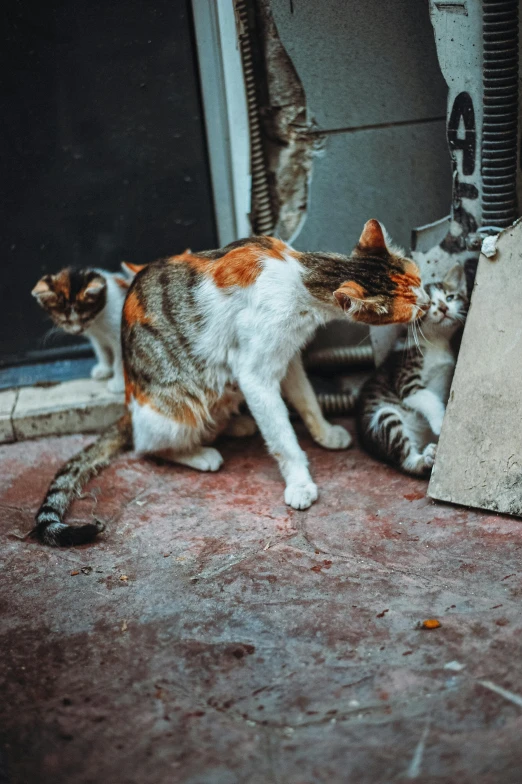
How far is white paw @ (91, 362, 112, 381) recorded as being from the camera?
14.4 feet

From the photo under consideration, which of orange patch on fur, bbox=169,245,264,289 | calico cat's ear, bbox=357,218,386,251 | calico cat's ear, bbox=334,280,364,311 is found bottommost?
calico cat's ear, bbox=334,280,364,311

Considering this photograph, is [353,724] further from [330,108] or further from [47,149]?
[47,149]

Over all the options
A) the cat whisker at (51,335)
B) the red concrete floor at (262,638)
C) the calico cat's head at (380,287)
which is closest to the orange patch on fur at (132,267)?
the cat whisker at (51,335)

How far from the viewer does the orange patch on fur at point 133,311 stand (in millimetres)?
3650

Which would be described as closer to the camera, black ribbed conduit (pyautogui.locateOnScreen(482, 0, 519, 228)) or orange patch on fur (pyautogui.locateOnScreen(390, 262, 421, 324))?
black ribbed conduit (pyautogui.locateOnScreen(482, 0, 519, 228))

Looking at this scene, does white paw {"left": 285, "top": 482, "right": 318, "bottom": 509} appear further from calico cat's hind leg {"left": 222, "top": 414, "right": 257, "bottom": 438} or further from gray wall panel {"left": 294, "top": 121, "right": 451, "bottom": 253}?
gray wall panel {"left": 294, "top": 121, "right": 451, "bottom": 253}

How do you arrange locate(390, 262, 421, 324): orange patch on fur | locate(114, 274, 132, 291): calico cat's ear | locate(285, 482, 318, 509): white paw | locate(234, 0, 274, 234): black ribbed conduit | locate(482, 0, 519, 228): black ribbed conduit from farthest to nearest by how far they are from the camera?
locate(114, 274, 132, 291): calico cat's ear < locate(234, 0, 274, 234): black ribbed conduit < locate(285, 482, 318, 509): white paw < locate(390, 262, 421, 324): orange patch on fur < locate(482, 0, 519, 228): black ribbed conduit

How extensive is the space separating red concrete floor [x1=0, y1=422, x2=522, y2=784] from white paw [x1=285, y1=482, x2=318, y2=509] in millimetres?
45

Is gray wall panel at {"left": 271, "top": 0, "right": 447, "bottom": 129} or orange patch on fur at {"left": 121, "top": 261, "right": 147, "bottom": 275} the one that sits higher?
gray wall panel at {"left": 271, "top": 0, "right": 447, "bottom": 129}

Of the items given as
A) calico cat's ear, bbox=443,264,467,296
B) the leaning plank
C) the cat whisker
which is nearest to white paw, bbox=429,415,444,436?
the leaning plank

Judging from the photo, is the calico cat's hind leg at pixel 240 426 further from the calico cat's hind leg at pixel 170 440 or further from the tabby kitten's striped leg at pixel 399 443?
the tabby kitten's striped leg at pixel 399 443

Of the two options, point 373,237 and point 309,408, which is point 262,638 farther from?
point 373,237

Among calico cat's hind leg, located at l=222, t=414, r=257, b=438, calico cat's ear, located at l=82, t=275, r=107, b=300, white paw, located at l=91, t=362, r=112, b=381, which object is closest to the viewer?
calico cat's ear, located at l=82, t=275, r=107, b=300

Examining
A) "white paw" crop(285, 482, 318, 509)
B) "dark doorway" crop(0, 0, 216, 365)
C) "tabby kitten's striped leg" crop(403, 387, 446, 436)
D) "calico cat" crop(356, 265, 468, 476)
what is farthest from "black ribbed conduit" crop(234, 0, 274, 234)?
"white paw" crop(285, 482, 318, 509)
